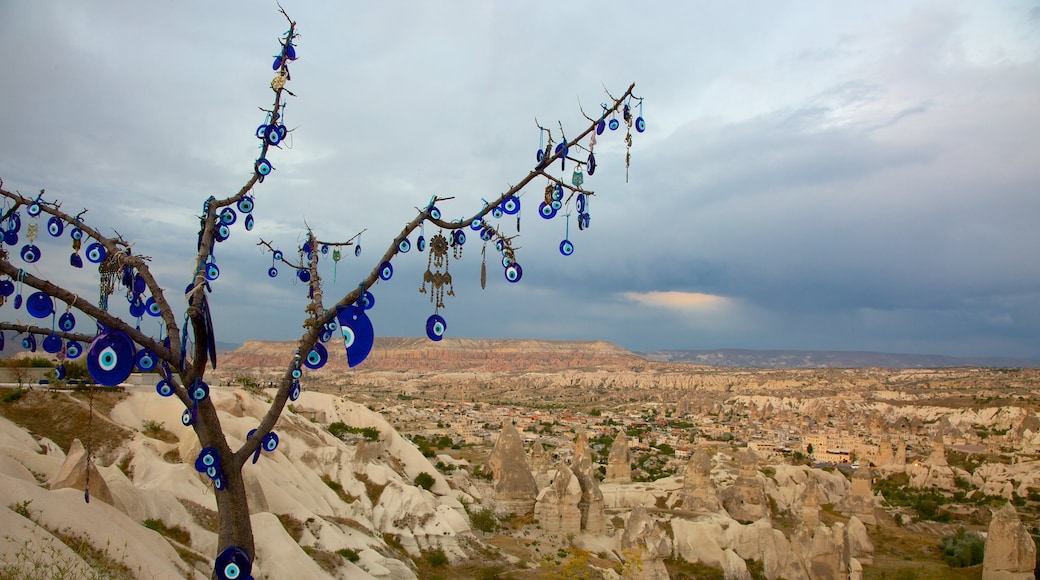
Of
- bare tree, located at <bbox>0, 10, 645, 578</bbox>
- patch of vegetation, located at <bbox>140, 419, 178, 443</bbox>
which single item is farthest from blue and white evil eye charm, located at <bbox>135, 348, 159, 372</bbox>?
patch of vegetation, located at <bbox>140, 419, 178, 443</bbox>

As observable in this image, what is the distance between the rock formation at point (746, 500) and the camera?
27.5 m

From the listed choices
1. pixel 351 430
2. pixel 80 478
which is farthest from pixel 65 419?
pixel 351 430

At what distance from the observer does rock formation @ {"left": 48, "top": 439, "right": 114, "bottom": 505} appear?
9.12m

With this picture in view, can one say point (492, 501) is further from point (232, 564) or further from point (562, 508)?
point (232, 564)

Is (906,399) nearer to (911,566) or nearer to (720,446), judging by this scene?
(720,446)

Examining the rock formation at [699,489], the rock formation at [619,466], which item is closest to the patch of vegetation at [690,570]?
the rock formation at [699,489]

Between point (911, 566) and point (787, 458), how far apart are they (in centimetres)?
2528

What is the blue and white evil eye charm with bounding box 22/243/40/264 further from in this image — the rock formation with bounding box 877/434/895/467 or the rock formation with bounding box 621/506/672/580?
the rock formation with bounding box 877/434/895/467

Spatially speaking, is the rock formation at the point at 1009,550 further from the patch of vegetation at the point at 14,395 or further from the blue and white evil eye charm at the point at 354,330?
the patch of vegetation at the point at 14,395

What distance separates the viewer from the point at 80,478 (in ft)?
31.4

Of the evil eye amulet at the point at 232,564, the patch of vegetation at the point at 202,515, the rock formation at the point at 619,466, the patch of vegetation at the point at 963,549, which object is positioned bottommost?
the patch of vegetation at the point at 963,549

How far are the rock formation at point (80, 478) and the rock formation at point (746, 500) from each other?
2304 cm

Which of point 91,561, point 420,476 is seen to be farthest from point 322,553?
point 420,476

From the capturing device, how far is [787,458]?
163ft
